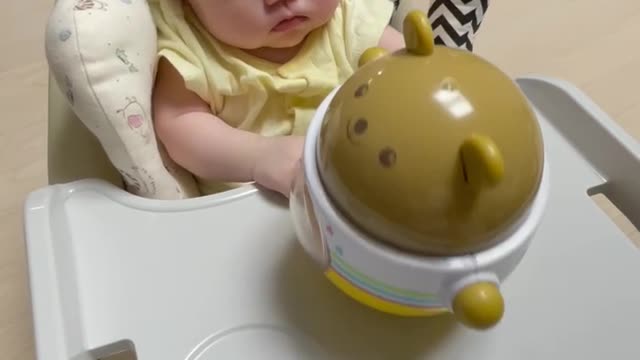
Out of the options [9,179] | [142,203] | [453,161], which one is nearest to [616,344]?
[453,161]

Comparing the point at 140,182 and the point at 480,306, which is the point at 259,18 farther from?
the point at 480,306

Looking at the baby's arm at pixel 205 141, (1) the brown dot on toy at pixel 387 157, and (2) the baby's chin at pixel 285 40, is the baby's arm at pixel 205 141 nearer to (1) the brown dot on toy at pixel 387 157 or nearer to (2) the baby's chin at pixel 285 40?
(2) the baby's chin at pixel 285 40

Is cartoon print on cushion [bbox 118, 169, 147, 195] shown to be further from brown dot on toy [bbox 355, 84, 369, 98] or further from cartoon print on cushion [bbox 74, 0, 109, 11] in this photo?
brown dot on toy [bbox 355, 84, 369, 98]

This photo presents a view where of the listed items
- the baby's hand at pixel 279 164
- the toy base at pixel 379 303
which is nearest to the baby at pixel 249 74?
the baby's hand at pixel 279 164

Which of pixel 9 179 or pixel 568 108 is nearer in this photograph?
pixel 568 108

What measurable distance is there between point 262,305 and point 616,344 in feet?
0.68

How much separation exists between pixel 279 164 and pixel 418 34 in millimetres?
182

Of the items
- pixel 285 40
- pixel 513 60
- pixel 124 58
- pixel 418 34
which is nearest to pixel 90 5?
pixel 124 58

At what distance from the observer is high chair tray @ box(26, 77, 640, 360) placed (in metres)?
0.44

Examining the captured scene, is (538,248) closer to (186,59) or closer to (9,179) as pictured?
(186,59)

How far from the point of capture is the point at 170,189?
55 cm

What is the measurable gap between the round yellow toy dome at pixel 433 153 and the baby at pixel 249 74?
16 centimetres

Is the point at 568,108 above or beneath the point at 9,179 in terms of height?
above

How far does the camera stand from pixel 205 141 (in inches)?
21.6
